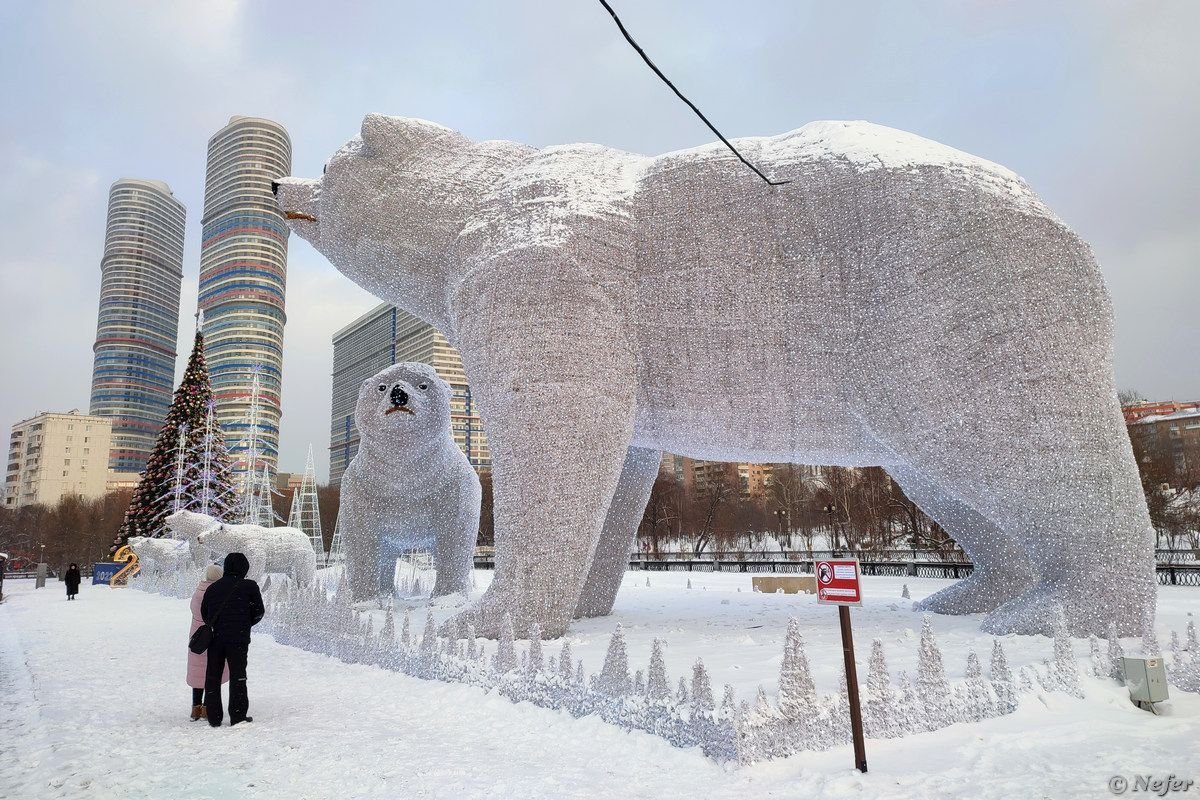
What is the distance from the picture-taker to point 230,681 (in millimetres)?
3660

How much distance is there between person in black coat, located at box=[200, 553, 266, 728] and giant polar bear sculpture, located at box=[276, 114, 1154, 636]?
4.47 feet

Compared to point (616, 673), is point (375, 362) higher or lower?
higher

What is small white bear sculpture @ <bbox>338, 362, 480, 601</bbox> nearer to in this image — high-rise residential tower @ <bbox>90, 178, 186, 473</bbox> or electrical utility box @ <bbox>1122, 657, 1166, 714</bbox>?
electrical utility box @ <bbox>1122, 657, 1166, 714</bbox>

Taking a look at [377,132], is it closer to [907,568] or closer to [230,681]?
[230,681]

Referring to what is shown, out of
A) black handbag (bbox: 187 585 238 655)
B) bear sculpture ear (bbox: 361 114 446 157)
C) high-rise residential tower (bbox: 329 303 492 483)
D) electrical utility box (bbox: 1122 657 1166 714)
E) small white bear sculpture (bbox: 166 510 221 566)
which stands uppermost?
high-rise residential tower (bbox: 329 303 492 483)

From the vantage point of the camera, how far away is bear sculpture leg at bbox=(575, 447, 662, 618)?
622 centimetres

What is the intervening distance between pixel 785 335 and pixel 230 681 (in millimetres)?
3798

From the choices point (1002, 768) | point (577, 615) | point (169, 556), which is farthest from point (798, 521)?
point (1002, 768)

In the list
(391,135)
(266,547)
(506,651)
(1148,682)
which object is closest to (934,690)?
(1148,682)

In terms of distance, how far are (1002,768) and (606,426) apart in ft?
9.10

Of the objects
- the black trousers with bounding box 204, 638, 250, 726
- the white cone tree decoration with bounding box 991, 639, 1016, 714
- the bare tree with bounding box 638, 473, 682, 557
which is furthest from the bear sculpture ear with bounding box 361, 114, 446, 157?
the bare tree with bounding box 638, 473, 682, 557

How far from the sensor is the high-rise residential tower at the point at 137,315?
3941 centimetres

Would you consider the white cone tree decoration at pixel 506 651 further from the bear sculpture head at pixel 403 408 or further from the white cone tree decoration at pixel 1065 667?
the bear sculpture head at pixel 403 408

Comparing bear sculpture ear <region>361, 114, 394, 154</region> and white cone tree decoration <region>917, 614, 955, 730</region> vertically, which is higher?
bear sculpture ear <region>361, 114, 394, 154</region>
